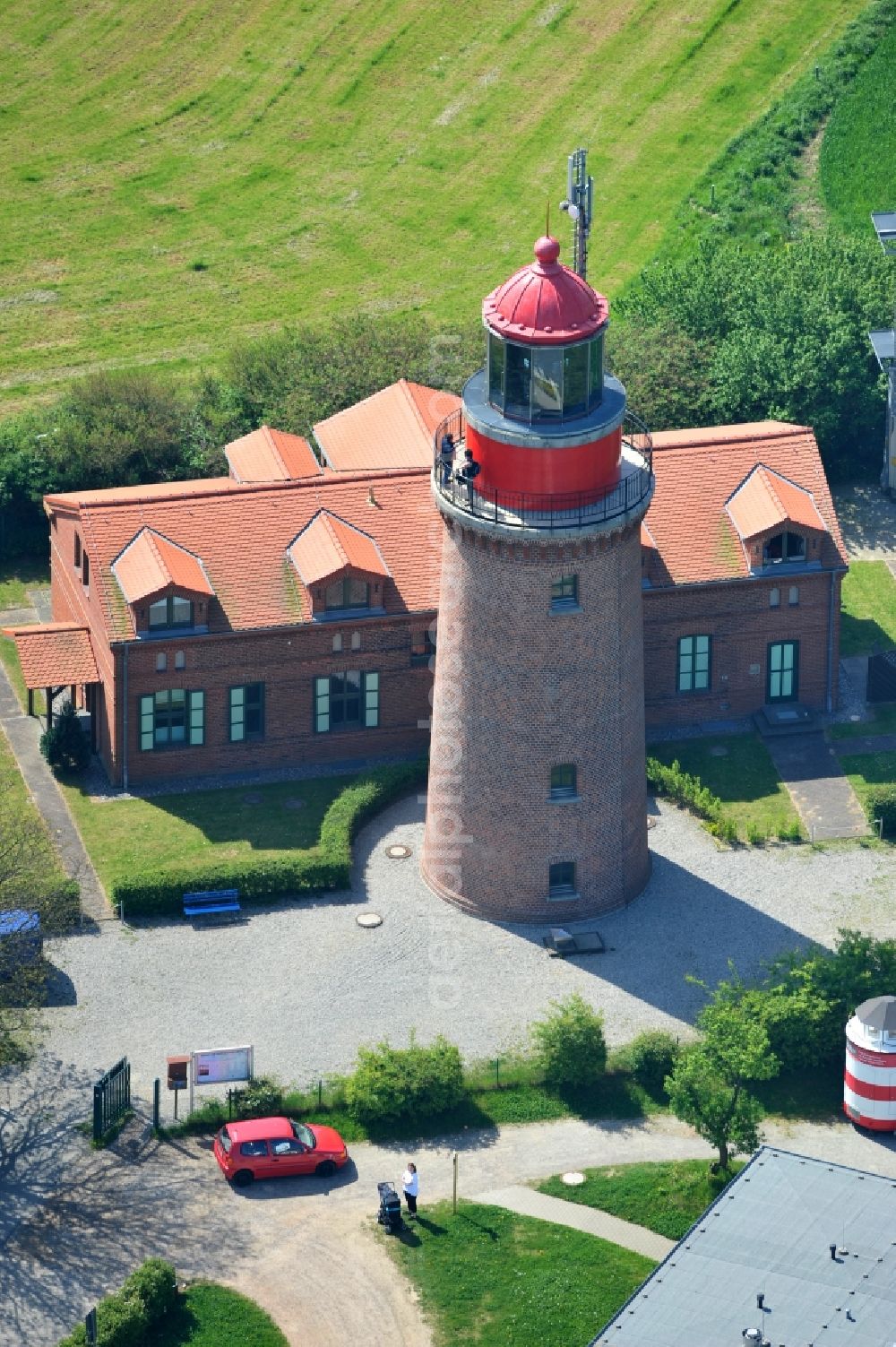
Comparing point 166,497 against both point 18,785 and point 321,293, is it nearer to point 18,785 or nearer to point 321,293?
point 18,785

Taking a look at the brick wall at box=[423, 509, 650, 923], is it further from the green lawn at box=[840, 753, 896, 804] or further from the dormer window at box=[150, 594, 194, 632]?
the dormer window at box=[150, 594, 194, 632]

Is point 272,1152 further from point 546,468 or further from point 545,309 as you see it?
point 545,309

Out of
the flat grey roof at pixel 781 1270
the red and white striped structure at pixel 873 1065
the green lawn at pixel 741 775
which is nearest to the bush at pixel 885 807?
the green lawn at pixel 741 775

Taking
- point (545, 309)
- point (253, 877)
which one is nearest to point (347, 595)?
point (253, 877)

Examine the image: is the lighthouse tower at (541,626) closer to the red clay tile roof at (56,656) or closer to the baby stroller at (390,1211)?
the red clay tile roof at (56,656)

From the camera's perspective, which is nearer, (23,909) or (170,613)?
(23,909)
